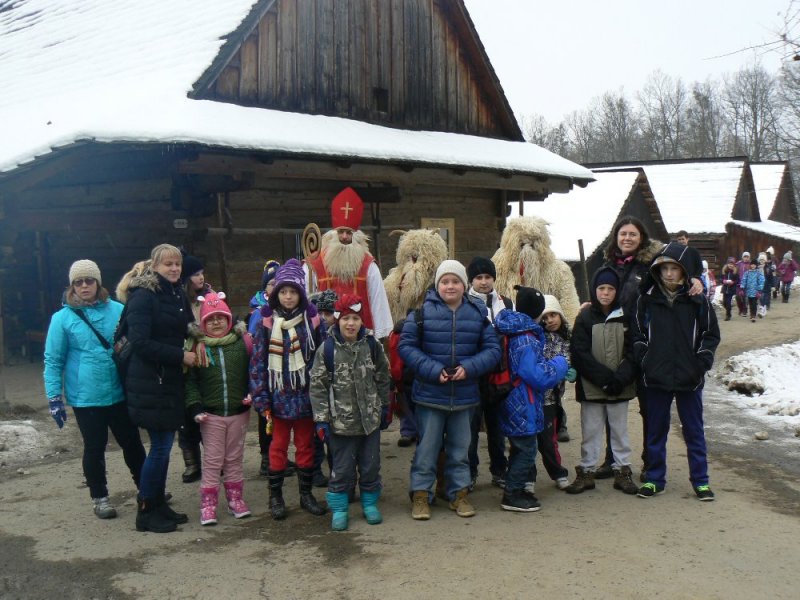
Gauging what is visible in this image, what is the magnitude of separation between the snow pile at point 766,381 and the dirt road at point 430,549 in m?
2.49

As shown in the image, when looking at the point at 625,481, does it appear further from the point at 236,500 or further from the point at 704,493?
the point at 236,500

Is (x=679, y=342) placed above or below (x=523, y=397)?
above

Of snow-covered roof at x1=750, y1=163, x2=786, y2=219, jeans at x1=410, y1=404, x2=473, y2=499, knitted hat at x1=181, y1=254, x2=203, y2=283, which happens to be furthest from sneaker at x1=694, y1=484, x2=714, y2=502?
snow-covered roof at x1=750, y1=163, x2=786, y2=219

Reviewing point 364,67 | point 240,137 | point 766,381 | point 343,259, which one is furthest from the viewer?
point 364,67

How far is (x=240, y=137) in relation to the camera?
26.3 feet

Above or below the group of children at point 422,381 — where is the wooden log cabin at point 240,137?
above

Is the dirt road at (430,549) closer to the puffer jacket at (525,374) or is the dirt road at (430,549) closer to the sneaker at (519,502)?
the sneaker at (519,502)

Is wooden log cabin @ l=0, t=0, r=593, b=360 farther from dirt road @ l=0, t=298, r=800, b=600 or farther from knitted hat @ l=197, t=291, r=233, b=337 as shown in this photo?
dirt road @ l=0, t=298, r=800, b=600

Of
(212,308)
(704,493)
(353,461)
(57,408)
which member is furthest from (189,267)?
(704,493)

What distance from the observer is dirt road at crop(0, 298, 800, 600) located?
380cm

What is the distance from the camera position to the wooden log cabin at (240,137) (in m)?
8.37

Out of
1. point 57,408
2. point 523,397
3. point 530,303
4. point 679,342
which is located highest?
point 530,303

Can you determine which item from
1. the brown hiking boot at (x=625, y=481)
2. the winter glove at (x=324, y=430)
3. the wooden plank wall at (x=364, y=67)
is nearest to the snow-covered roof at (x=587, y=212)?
the wooden plank wall at (x=364, y=67)

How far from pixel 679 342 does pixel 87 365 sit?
3.85 metres
